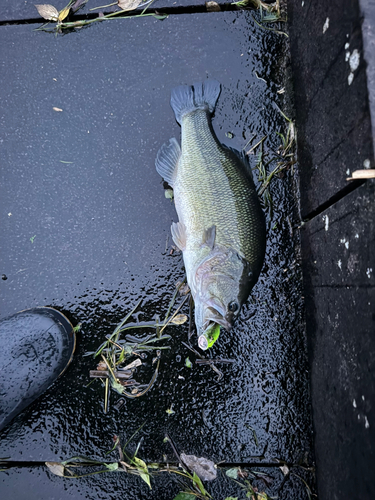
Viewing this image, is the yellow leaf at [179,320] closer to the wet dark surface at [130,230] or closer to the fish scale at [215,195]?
the wet dark surface at [130,230]

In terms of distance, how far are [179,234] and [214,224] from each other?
0.98 feet

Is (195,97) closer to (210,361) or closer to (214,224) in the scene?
(214,224)

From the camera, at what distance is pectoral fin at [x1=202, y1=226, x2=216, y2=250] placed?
2.22 metres

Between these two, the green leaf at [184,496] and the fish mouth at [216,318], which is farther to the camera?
the green leaf at [184,496]

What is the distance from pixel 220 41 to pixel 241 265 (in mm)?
1846

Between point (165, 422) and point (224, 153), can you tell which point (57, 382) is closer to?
point (165, 422)

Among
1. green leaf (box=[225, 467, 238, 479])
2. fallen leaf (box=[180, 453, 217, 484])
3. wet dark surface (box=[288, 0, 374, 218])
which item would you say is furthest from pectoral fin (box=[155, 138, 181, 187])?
green leaf (box=[225, 467, 238, 479])

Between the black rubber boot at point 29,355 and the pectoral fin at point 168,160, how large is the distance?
4.42 feet

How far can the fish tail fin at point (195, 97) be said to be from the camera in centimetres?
256

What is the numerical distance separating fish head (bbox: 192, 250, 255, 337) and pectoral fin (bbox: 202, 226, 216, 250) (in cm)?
7

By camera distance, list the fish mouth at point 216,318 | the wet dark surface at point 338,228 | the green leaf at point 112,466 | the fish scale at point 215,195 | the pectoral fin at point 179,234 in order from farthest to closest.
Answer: the green leaf at point 112,466 < the pectoral fin at point 179,234 < the fish scale at point 215,195 < the fish mouth at point 216,318 < the wet dark surface at point 338,228

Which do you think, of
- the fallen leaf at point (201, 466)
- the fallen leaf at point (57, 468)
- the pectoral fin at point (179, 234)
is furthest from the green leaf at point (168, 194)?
the fallen leaf at point (57, 468)

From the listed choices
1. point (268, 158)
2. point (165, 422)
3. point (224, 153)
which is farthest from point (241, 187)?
point (165, 422)

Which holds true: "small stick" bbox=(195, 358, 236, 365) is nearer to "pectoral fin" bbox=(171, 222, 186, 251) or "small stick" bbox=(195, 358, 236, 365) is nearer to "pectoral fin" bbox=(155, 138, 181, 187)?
"pectoral fin" bbox=(171, 222, 186, 251)
